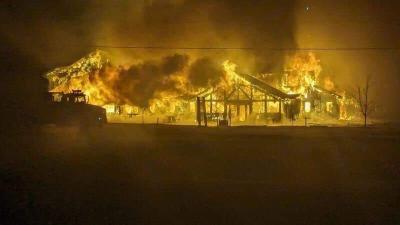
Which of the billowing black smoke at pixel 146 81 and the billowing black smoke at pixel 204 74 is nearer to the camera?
the billowing black smoke at pixel 204 74

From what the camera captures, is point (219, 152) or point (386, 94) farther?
point (386, 94)

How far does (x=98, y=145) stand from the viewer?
62.1 feet

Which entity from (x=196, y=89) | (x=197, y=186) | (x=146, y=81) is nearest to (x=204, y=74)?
(x=196, y=89)

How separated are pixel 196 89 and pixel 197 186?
123 feet

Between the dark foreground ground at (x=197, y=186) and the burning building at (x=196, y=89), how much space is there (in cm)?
2713

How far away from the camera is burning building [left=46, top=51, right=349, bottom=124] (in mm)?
A: 44250

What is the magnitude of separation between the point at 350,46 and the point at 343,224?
189 ft

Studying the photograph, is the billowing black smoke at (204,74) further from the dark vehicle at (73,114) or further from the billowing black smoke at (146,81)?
the dark vehicle at (73,114)

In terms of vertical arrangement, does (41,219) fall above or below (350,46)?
below

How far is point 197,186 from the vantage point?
9.91 m

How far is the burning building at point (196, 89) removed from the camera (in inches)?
1742

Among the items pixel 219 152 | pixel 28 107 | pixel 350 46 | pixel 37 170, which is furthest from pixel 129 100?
pixel 37 170

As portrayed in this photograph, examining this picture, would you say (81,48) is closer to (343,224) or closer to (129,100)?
(129,100)

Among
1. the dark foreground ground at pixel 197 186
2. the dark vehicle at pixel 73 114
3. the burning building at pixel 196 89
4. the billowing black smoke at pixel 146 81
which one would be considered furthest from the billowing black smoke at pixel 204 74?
the dark foreground ground at pixel 197 186
